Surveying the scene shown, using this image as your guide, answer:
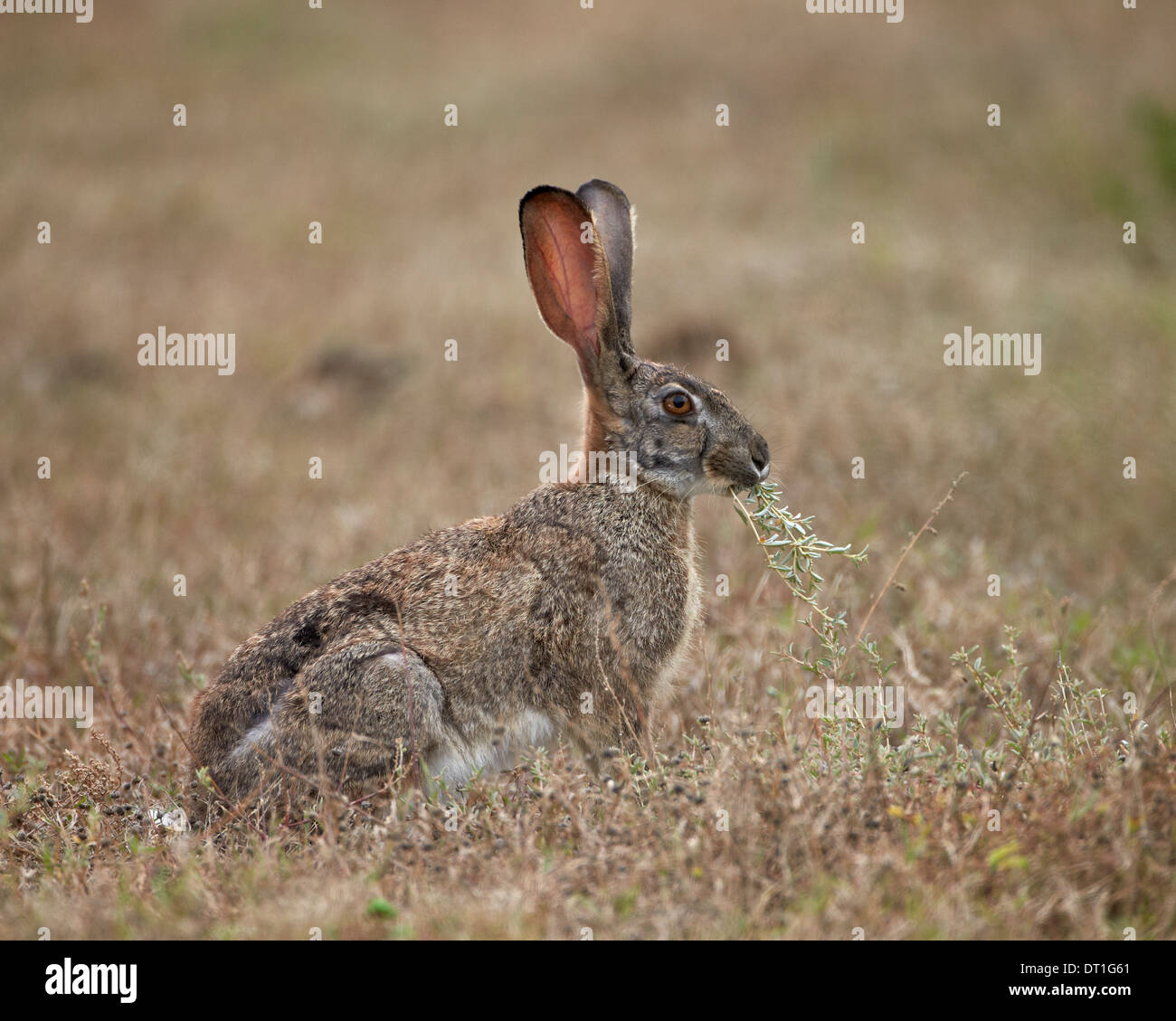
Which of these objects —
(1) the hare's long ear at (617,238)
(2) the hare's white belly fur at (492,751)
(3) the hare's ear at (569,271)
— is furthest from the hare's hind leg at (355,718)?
(1) the hare's long ear at (617,238)

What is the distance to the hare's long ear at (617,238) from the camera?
17.6 ft

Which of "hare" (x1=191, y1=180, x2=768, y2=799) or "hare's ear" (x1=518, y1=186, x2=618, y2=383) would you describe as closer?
"hare" (x1=191, y1=180, x2=768, y2=799)

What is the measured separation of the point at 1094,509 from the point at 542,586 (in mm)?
4623

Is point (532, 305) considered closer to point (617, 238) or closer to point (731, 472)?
point (617, 238)

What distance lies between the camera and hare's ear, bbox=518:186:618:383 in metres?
5.01

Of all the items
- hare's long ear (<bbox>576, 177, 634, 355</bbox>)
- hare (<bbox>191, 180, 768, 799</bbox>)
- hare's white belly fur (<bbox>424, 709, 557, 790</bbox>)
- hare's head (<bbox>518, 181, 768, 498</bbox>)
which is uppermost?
hare's long ear (<bbox>576, 177, 634, 355</bbox>)

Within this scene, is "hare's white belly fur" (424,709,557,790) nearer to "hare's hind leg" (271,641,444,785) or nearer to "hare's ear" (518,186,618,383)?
"hare's hind leg" (271,641,444,785)

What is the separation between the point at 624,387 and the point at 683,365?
286 cm

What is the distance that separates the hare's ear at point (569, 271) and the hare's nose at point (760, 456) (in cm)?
73

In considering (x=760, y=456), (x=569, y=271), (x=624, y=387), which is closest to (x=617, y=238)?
(x=569, y=271)

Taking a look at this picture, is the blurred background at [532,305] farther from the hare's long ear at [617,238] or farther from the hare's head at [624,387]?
the hare's long ear at [617,238]

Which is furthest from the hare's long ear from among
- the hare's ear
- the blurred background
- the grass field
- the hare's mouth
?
the grass field

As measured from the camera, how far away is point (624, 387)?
528cm

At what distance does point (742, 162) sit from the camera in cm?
1898
